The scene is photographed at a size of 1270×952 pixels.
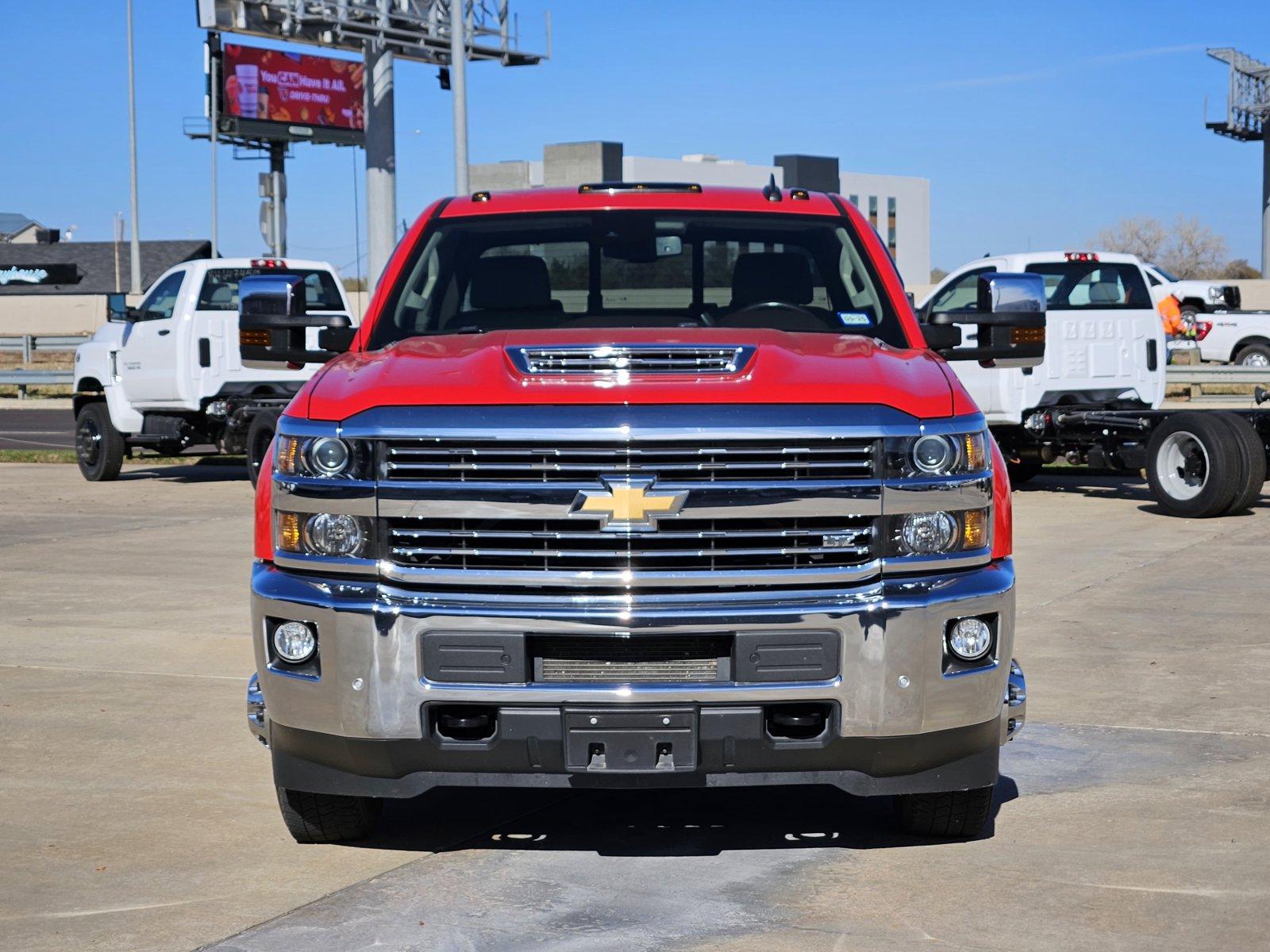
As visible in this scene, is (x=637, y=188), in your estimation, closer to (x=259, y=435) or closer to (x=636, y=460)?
(x=636, y=460)

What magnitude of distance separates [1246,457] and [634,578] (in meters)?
10.6

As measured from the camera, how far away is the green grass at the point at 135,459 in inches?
855

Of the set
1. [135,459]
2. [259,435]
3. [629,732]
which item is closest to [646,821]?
[629,732]

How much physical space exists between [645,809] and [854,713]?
133 cm

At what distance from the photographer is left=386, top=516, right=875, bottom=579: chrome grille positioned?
15.6ft

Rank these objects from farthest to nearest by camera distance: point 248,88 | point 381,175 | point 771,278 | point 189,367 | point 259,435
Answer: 1. point 248,88
2. point 381,175
3. point 189,367
4. point 259,435
5. point 771,278

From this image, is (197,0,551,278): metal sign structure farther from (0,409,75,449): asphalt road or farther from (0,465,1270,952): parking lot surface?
(0,465,1270,952): parking lot surface

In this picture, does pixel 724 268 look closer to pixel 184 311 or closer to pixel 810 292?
pixel 810 292

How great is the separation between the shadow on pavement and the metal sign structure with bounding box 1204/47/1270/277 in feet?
239

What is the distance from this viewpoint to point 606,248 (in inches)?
255

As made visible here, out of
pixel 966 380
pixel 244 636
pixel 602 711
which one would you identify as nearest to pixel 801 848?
pixel 602 711

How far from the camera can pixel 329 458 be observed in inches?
192

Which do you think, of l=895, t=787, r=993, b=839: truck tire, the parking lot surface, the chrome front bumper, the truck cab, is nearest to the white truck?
the truck cab


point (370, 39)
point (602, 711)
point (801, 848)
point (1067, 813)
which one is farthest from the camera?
point (370, 39)
